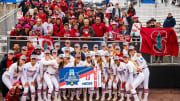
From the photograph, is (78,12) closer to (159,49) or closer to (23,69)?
(159,49)

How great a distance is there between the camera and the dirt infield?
35.2 feet

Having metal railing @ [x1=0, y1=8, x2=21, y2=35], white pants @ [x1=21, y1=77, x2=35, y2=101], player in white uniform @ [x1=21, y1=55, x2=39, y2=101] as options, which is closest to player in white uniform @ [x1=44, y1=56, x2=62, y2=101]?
player in white uniform @ [x1=21, y1=55, x2=39, y2=101]

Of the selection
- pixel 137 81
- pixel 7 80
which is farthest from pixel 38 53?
pixel 137 81

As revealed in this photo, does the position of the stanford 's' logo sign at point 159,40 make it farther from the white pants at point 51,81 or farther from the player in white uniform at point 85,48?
the white pants at point 51,81

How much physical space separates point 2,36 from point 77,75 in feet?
17.6

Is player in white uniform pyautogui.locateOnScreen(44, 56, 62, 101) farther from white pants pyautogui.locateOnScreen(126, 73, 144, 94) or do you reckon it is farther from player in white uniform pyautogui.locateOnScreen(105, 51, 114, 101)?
white pants pyautogui.locateOnScreen(126, 73, 144, 94)

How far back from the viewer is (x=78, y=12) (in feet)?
47.5

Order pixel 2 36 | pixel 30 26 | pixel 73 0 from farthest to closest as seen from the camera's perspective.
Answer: pixel 73 0 < pixel 2 36 < pixel 30 26

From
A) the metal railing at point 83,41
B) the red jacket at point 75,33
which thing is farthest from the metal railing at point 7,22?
the red jacket at point 75,33

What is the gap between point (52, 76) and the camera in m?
10.0

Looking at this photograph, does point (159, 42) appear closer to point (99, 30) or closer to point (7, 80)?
point (99, 30)

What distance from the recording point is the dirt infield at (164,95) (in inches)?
422

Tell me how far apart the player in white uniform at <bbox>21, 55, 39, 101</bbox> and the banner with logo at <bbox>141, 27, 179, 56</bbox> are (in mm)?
4787

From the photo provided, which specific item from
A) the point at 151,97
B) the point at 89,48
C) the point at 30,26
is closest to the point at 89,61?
the point at 89,48
